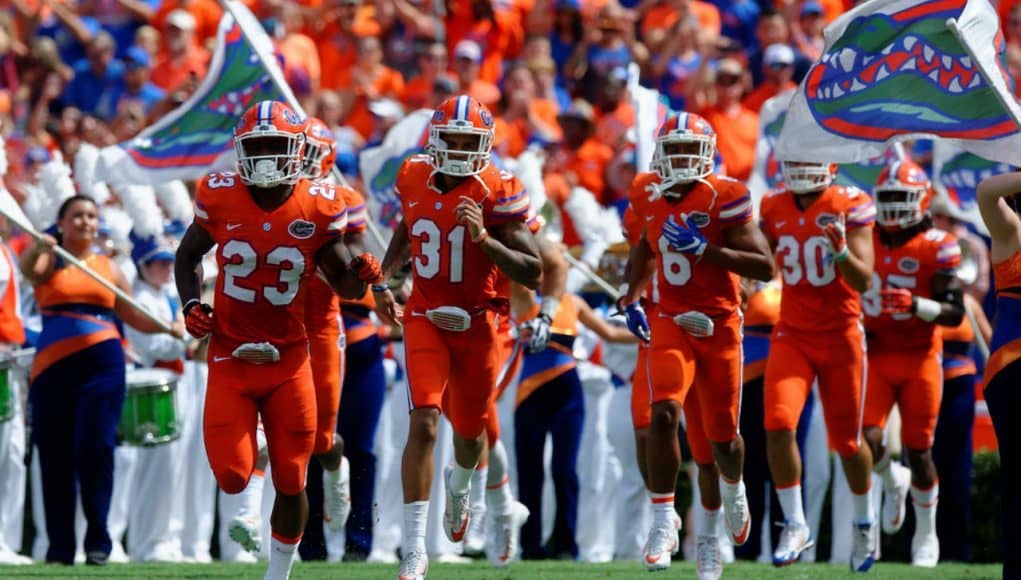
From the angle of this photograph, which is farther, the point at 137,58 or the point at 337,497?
the point at 137,58

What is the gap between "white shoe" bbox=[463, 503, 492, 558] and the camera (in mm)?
11078

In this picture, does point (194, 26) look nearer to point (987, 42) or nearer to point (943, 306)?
point (943, 306)

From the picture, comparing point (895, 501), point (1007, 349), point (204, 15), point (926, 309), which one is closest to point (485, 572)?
point (895, 501)

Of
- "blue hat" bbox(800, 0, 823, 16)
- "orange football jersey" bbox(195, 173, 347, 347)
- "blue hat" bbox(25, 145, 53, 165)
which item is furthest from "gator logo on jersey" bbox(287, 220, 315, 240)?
"blue hat" bbox(800, 0, 823, 16)

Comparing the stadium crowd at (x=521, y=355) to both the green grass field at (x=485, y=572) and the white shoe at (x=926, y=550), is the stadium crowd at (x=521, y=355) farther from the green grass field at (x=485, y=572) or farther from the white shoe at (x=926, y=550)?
the green grass field at (x=485, y=572)

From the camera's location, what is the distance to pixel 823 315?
36.7 feet

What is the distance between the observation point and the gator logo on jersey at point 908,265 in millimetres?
12086

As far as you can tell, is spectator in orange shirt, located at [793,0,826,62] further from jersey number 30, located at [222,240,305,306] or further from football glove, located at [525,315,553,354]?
jersey number 30, located at [222,240,305,306]

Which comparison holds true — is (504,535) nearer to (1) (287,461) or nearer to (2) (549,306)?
(2) (549,306)

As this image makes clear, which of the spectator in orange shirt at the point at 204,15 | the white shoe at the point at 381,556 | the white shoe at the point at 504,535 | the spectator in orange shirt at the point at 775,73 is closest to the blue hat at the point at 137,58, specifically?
the spectator in orange shirt at the point at 204,15

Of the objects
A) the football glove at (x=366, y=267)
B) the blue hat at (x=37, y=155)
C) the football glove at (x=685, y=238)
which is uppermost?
the blue hat at (x=37, y=155)

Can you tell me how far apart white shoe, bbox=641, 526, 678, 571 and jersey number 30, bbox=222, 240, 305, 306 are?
86.4 inches

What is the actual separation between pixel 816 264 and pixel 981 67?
212cm

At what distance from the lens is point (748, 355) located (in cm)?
1259
